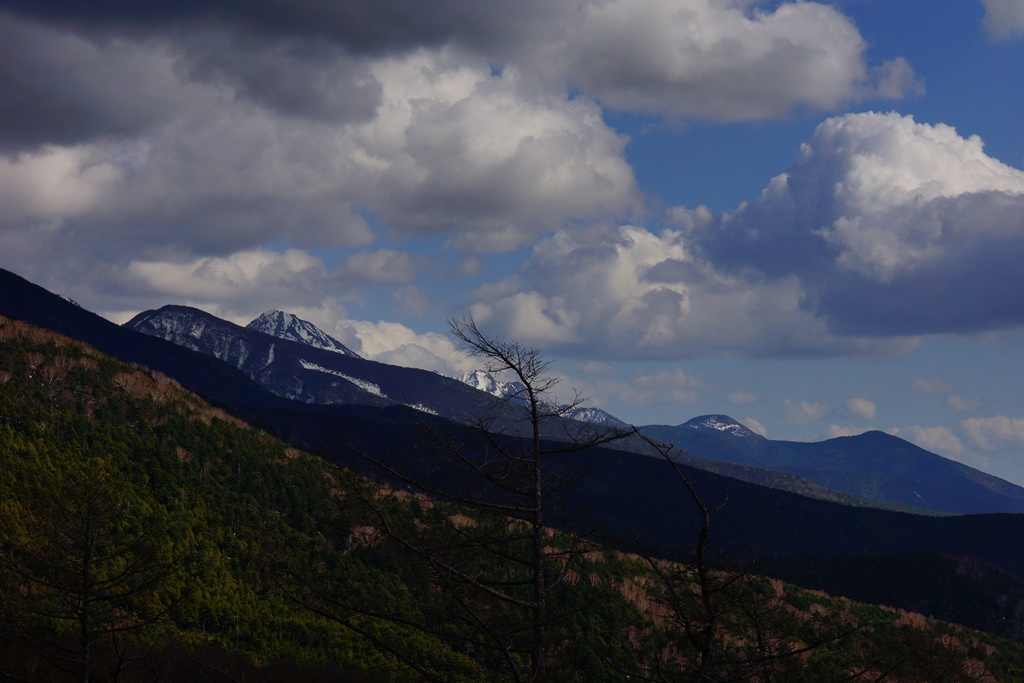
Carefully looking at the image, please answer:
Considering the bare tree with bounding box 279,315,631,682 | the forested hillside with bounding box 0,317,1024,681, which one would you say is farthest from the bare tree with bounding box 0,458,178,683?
the bare tree with bounding box 279,315,631,682

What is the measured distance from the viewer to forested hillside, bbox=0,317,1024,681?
19.1m

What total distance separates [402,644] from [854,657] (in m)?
27.3

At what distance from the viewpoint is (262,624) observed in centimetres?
5006

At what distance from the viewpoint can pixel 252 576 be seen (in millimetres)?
53781

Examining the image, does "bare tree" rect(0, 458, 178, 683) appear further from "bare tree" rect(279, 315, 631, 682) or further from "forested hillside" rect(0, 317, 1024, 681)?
"bare tree" rect(279, 315, 631, 682)

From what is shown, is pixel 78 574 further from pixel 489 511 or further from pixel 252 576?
pixel 252 576

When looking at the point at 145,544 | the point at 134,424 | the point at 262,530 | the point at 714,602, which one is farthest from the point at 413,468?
the point at 134,424

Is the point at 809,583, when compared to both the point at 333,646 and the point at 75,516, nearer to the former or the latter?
the point at 333,646

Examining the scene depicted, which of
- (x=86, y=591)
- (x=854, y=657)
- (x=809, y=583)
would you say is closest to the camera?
(x=86, y=591)

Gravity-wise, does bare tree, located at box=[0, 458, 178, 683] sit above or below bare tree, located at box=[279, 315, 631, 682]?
below

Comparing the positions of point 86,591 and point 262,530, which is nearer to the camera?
point 86,591

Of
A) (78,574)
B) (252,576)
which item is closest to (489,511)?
(78,574)

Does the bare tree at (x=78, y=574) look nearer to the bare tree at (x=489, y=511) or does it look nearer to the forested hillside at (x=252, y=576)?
the forested hillside at (x=252, y=576)

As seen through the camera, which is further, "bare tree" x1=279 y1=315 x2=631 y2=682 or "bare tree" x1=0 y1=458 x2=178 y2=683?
"bare tree" x1=0 y1=458 x2=178 y2=683
